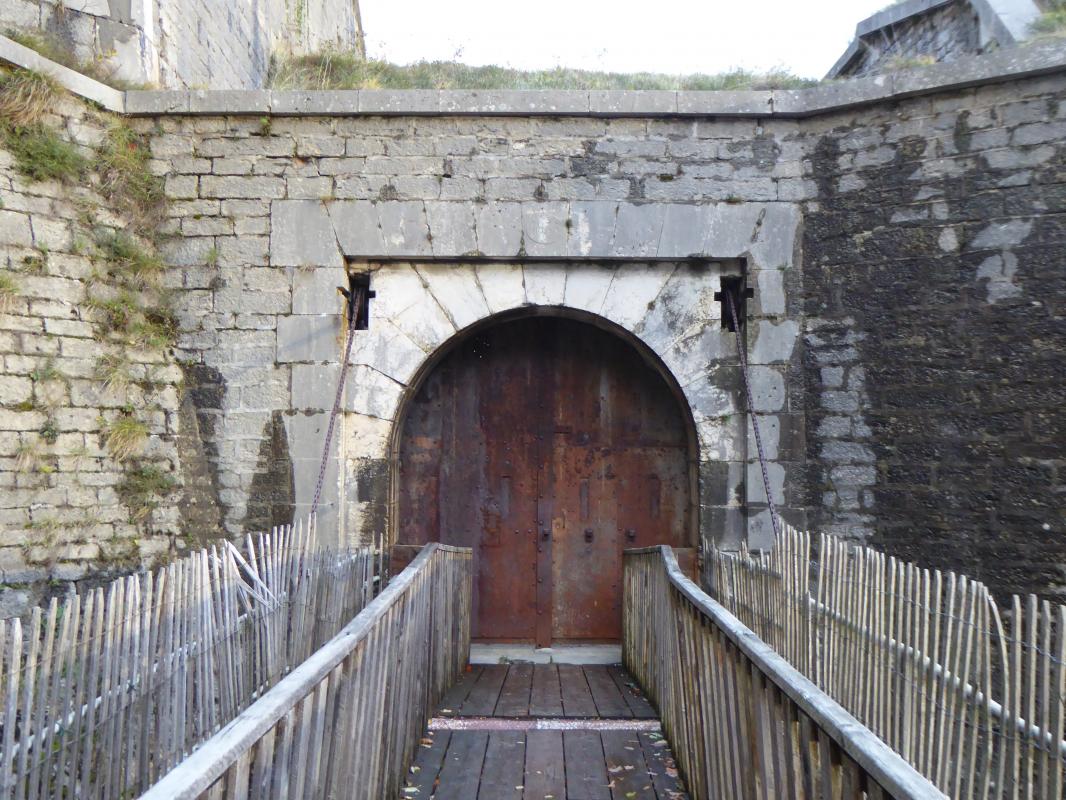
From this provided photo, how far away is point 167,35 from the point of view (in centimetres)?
654

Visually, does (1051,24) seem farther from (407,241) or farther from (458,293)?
(407,241)

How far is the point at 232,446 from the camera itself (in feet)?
19.6

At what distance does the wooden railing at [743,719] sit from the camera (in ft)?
5.58

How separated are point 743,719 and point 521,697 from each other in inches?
108

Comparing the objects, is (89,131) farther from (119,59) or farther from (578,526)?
(578,526)

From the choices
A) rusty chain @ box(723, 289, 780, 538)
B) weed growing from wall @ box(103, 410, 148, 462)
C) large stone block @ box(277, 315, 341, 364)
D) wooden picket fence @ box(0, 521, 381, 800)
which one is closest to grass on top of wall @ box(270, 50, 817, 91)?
rusty chain @ box(723, 289, 780, 538)

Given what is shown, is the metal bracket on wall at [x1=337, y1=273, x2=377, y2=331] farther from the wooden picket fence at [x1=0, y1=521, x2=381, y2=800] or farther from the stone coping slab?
the wooden picket fence at [x1=0, y1=521, x2=381, y2=800]

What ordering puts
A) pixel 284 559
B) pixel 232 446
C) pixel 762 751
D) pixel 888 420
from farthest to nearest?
pixel 232 446 → pixel 888 420 → pixel 284 559 → pixel 762 751

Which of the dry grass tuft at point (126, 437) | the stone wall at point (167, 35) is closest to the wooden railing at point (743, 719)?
the dry grass tuft at point (126, 437)

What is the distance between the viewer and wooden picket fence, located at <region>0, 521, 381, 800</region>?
2668 mm

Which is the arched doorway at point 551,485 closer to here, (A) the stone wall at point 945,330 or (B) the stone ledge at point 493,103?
(A) the stone wall at point 945,330

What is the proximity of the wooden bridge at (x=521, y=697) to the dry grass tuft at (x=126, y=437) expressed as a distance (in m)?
1.75

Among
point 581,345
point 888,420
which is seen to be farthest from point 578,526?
point 888,420

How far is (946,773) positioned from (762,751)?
74 cm
